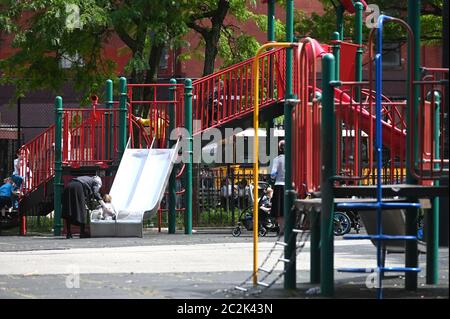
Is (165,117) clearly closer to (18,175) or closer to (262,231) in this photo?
(18,175)

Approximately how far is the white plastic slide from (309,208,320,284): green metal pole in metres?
10.8

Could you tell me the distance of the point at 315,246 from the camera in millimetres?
12586

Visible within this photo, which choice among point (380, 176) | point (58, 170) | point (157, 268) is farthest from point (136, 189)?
point (380, 176)

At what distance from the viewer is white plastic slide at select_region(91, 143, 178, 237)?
23656 mm

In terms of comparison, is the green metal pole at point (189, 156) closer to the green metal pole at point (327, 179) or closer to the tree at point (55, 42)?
the tree at point (55, 42)

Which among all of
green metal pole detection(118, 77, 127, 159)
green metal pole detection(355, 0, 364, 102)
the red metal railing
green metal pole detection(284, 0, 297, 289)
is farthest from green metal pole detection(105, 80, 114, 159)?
green metal pole detection(284, 0, 297, 289)

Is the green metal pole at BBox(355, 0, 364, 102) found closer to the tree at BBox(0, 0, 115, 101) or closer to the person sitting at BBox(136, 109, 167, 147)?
the person sitting at BBox(136, 109, 167, 147)

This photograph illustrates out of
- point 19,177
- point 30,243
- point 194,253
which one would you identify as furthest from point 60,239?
point 194,253

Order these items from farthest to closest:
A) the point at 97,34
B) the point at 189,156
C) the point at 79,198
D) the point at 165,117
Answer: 1. the point at 97,34
2. the point at 165,117
3. the point at 189,156
4. the point at 79,198

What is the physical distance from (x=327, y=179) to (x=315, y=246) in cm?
140

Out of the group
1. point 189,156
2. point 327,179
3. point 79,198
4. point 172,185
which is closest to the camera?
point 327,179

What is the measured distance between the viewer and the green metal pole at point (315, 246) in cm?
1227

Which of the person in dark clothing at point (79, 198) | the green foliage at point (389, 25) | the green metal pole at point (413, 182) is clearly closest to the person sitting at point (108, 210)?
the person in dark clothing at point (79, 198)
